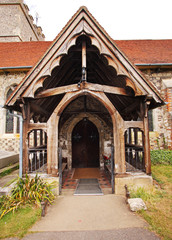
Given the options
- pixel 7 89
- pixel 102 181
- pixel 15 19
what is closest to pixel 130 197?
pixel 102 181

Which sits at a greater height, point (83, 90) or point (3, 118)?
point (83, 90)

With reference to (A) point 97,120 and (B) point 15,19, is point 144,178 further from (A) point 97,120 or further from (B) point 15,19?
(B) point 15,19

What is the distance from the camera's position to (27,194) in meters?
3.72

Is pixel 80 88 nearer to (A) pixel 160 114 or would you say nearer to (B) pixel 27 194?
(B) pixel 27 194

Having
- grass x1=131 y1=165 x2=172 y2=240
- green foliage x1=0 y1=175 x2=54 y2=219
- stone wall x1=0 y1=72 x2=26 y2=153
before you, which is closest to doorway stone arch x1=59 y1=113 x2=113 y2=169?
stone wall x1=0 y1=72 x2=26 y2=153

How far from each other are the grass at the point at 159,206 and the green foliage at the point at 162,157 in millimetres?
2593

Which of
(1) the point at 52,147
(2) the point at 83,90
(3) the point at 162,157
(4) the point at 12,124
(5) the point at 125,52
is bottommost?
(3) the point at 162,157

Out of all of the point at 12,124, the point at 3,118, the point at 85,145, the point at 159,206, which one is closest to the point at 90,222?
the point at 159,206

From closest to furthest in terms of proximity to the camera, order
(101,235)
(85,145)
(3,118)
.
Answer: (101,235), (85,145), (3,118)

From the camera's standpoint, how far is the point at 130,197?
3.87 meters

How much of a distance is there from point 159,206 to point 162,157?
15.2 ft

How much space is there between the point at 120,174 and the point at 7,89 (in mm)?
7921

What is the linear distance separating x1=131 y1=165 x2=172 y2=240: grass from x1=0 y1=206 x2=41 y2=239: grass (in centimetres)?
221

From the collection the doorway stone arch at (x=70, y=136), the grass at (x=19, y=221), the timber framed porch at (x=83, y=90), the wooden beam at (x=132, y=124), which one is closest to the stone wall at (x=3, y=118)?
the doorway stone arch at (x=70, y=136)
